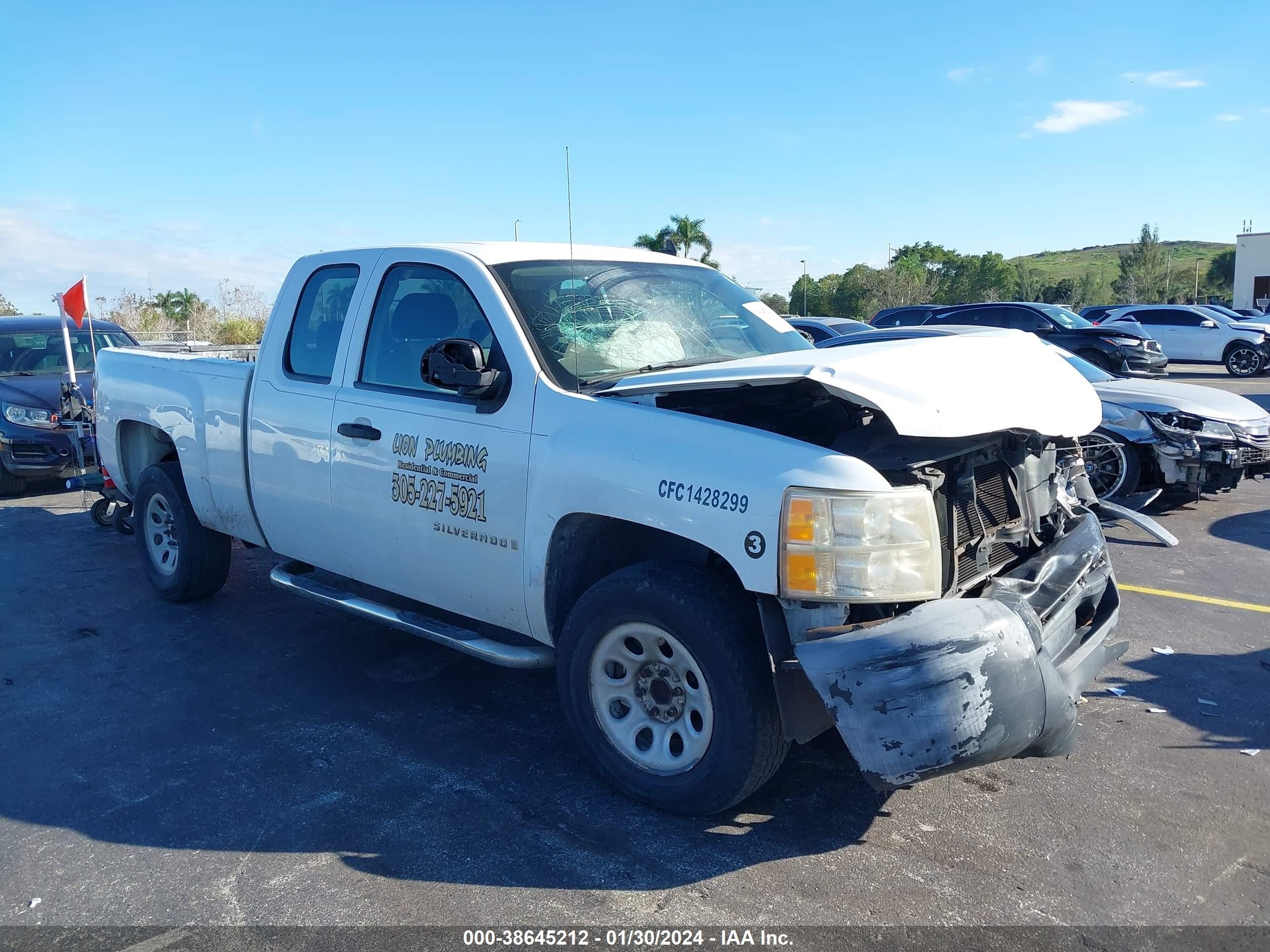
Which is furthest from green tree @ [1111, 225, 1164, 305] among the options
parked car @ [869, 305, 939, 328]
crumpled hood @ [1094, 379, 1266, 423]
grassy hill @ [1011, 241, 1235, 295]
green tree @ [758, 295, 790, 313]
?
crumpled hood @ [1094, 379, 1266, 423]

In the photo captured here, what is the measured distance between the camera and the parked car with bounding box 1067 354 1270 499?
8.05m

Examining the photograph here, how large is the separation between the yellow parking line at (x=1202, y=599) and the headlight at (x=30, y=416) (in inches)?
385

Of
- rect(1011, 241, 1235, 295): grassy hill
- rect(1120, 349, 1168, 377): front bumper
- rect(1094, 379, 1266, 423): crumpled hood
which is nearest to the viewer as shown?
rect(1094, 379, 1266, 423): crumpled hood

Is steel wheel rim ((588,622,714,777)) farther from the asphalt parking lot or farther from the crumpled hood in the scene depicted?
the crumpled hood

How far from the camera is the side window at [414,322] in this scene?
4.39 m

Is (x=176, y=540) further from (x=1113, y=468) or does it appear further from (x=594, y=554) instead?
(x=1113, y=468)

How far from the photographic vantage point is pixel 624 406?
364cm

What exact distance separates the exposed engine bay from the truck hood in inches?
3.7

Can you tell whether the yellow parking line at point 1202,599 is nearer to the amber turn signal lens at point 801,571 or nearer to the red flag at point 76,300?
the amber turn signal lens at point 801,571

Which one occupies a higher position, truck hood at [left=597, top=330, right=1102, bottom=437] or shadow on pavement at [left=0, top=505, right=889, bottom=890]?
truck hood at [left=597, top=330, right=1102, bottom=437]

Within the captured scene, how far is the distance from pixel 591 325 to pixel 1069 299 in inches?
2333

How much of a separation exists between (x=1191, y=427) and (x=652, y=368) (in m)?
5.96

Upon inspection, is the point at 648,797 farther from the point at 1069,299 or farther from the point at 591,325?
the point at 1069,299

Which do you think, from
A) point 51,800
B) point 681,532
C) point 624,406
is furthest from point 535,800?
point 51,800
